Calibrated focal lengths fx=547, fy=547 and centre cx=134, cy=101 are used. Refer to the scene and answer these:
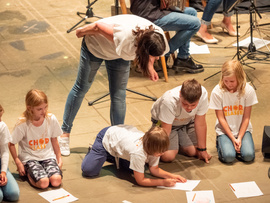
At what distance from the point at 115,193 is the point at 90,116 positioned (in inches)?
56.5

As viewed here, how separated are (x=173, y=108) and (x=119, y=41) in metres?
0.76

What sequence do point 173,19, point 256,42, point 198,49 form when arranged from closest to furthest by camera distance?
point 173,19 < point 198,49 < point 256,42

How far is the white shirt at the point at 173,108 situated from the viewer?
179 inches

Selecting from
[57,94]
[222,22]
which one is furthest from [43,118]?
[222,22]

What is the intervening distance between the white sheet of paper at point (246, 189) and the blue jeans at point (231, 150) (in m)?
0.35

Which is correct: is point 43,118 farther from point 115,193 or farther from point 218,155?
point 218,155

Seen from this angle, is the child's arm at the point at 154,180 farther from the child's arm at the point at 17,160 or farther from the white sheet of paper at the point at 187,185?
the child's arm at the point at 17,160

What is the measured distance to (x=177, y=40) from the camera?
617 centimetres

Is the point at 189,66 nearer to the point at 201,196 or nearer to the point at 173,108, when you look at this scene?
the point at 173,108

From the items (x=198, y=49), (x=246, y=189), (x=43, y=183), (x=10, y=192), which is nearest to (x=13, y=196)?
(x=10, y=192)

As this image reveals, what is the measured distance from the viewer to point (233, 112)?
4.84m

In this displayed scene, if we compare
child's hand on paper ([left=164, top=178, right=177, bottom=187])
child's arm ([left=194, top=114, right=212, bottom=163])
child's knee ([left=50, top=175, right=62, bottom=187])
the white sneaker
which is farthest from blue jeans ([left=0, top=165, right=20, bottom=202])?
child's arm ([left=194, top=114, right=212, bottom=163])

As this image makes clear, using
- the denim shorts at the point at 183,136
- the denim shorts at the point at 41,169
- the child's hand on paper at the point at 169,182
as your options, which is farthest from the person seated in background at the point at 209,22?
the denim shorts at the point at 41,169

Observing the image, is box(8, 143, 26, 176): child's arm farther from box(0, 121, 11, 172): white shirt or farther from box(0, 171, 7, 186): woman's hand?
box(0, 171, 7, 186): woman's hand
